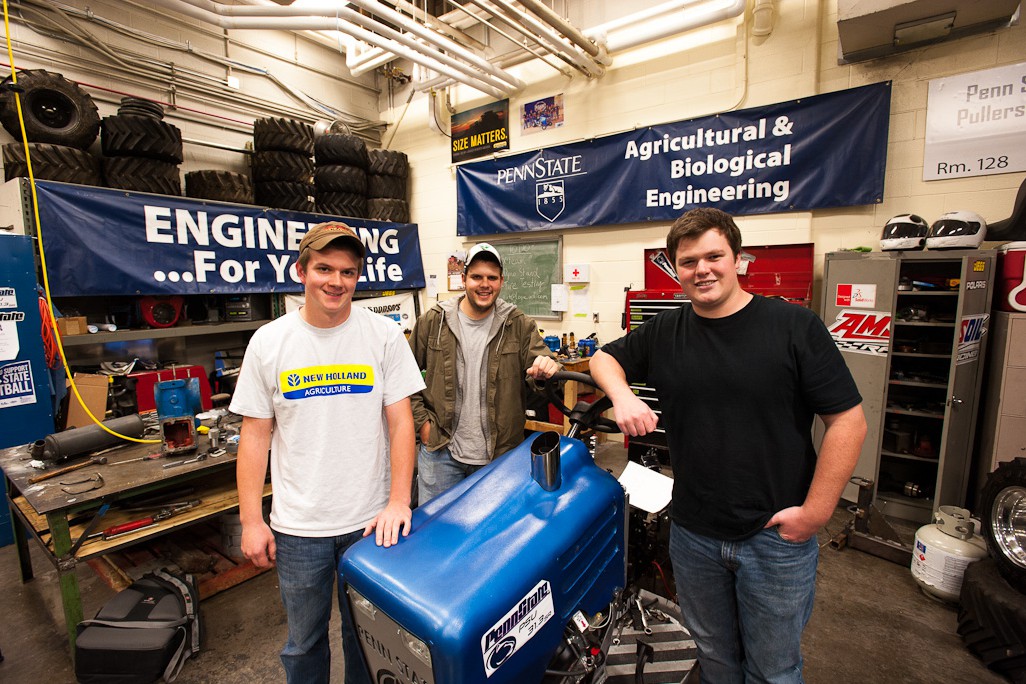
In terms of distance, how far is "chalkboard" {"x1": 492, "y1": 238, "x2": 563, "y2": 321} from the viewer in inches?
177

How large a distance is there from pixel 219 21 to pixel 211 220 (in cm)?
137

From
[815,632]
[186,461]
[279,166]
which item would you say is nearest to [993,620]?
[815,632]

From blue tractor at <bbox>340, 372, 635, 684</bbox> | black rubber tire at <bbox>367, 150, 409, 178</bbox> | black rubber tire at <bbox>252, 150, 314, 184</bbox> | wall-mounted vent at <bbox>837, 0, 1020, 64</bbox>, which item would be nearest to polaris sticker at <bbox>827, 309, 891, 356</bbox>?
wall-mounted vent at <bbox>837, 0, 1020, 64</bbox>

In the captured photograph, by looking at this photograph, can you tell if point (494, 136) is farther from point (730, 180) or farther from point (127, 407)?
point (127, 407)

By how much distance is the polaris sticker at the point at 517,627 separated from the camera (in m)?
0.83

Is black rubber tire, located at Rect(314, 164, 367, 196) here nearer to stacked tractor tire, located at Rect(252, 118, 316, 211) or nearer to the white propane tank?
stacked tractor tire, located at Rect(252, 118, 316, 211)

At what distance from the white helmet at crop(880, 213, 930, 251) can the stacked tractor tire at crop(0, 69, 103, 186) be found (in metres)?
5.04

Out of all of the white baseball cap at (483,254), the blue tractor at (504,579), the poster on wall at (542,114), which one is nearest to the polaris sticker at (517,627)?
the blue tractor at (504,579)

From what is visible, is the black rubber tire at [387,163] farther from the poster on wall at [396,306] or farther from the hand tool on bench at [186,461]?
the hand tool on bench at [186,461]

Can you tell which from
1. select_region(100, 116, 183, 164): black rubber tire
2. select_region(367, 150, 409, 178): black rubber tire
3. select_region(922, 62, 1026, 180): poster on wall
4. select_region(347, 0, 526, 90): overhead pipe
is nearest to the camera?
select_region(922, 62, 1026, 180): poster on wall

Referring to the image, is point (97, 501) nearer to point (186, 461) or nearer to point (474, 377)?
point (186, 461)

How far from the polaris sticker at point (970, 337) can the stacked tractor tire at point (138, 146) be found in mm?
5110

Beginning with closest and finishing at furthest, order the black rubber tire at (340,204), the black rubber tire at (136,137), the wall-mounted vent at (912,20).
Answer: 1. the wall-mounted vent at (912,20)
2. the black rubber tire at (136,137)
3. the black rubber tire at (340,204)

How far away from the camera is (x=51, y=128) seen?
3.12 metres
